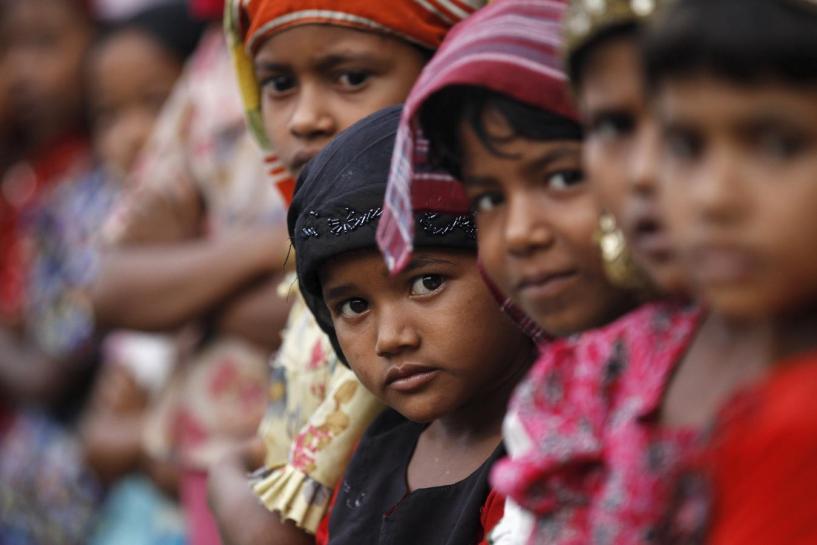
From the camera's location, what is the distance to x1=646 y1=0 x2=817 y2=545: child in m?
1.52

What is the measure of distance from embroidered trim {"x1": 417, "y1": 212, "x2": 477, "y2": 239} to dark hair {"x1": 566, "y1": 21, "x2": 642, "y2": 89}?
64 cm

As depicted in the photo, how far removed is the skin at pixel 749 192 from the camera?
5.02ft

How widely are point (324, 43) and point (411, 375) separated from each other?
2.81ft

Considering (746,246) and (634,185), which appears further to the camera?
(634,185)

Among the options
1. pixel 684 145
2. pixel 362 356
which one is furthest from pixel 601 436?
pixel 362 356

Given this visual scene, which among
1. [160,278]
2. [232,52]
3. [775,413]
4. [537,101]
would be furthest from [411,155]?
[160,278]

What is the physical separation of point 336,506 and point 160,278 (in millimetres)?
1586

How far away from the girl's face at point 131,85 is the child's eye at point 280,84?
221cm

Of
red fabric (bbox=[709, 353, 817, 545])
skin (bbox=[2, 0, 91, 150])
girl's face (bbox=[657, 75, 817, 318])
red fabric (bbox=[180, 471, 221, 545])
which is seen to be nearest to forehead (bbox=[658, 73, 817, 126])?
girl's face (bbox=[657, 75, 817, 318])

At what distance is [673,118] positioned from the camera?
63.5 inches

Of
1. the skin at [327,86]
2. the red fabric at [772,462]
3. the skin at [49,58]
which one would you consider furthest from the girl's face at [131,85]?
the red fabric at [772,462]

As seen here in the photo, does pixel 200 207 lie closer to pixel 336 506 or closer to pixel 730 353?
pixel 336 506

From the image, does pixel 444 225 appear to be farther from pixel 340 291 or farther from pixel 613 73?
pixel 613 73

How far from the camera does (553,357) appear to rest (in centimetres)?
194
